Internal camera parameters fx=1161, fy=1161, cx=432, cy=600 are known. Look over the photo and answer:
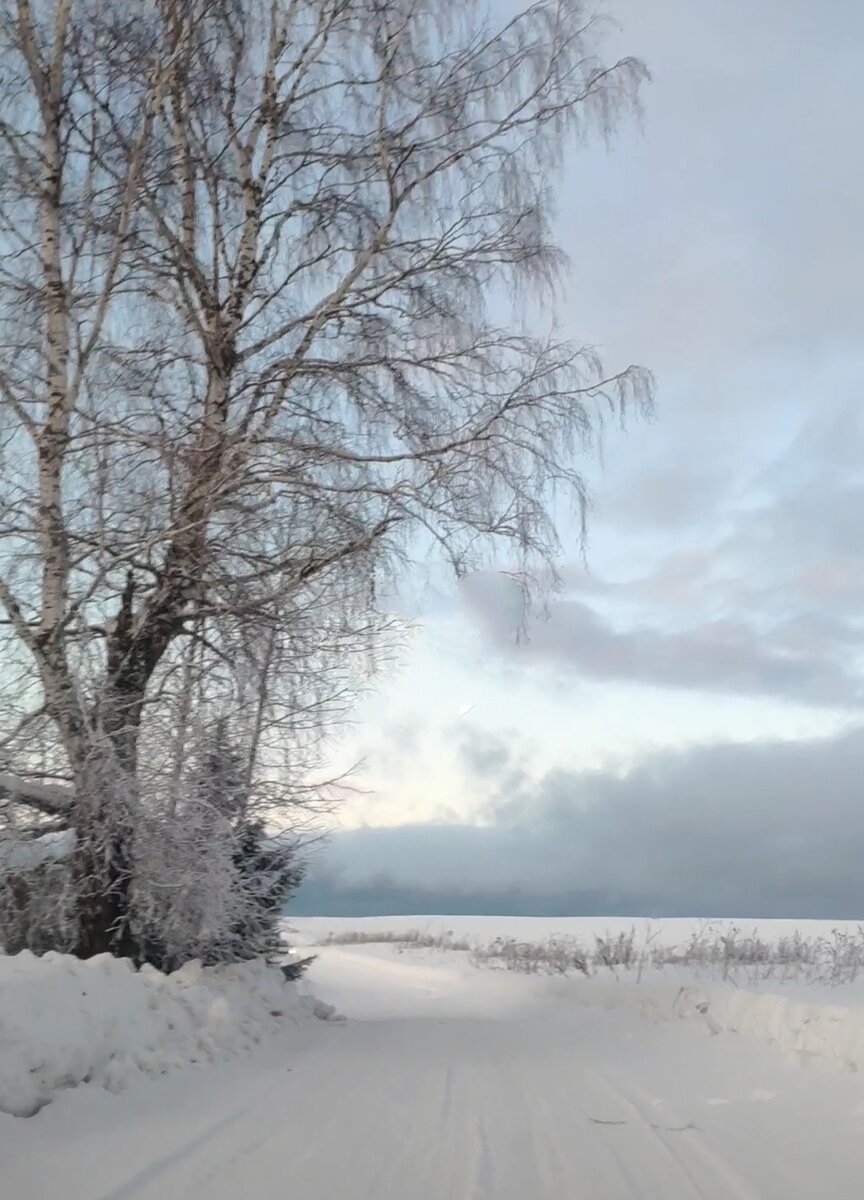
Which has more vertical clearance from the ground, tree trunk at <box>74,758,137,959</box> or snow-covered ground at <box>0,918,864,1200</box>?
tree trunk at <box>74,758,137,959</box>

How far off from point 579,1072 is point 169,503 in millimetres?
6341

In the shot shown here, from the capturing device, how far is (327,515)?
11.5 metres

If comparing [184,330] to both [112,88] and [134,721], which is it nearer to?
[112,88]

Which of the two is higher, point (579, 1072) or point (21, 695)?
point (21, 695)

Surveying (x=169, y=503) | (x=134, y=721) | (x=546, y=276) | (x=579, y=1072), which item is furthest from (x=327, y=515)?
(x=579, y=1072)

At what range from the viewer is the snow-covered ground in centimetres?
557

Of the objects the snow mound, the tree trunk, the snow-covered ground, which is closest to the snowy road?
the snow-covered ground

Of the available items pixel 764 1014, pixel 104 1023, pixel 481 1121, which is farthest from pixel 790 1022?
pixel 104 1023

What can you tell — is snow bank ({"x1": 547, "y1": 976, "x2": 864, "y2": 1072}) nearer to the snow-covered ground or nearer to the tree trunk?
the snow-covered ground

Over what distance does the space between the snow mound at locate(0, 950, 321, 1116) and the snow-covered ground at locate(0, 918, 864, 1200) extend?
127 millimetres

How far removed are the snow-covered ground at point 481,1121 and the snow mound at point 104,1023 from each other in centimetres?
13

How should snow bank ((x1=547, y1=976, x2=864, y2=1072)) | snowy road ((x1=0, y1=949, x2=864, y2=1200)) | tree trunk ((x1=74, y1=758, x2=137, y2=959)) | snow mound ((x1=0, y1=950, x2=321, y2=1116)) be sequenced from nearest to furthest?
snowy road ((x1=0, y1=949, x2=864, y2=1200))
snow mound ((x1=0, y1=950, x2=321, y2=1116))
snow bank ((x1=547, y1=976, x2=864, y2=1072))
tree trunk ((x1=74, y1=758, x2=137, y2=959))

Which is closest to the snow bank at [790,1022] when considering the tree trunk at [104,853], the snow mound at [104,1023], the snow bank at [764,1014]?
the snow bank at [764,1014]

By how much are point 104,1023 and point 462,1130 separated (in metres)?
2.56
